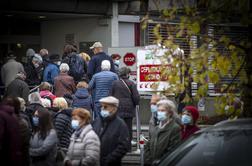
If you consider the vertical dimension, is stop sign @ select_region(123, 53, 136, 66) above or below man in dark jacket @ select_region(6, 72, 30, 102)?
above

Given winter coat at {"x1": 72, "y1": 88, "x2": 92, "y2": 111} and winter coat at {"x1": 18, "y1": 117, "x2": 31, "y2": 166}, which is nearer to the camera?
winter coat at {"x1": 18, "y1": 117, "x2": 31, "y2": 166}

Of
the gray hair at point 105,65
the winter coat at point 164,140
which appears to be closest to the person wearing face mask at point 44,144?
the winter coat at point 164,140

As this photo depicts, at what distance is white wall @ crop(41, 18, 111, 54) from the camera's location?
96.9 ft

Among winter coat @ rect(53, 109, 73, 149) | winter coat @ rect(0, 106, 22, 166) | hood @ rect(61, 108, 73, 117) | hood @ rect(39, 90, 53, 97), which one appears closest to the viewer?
winter coat @ rect(0, 106, 22, 166)

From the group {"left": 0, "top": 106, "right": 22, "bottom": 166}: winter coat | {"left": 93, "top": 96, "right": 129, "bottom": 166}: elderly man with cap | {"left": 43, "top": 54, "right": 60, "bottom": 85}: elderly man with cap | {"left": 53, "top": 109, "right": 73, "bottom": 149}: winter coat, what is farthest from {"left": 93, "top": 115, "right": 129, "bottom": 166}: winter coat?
{"left": 43, "top": 54, "right": 60, "bottom": 85}: elderly man with cap

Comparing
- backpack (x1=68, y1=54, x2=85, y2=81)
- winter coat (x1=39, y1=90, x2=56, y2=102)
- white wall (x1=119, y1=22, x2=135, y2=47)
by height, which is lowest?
winter coat (x1=39, y1=90, x2=56, y2=102)

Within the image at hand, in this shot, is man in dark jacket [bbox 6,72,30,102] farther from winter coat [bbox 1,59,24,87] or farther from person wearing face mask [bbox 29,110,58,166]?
person wearing face mask [bbox 29,110,58,166]

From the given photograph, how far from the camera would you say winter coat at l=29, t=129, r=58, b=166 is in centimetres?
1225

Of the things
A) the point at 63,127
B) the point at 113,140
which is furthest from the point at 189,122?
the point at 63,127

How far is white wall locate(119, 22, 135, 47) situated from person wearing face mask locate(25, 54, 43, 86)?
29.8 ft

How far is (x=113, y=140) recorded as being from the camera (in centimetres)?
1174

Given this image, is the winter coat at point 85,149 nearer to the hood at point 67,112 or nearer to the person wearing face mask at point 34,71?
the hood at point 67,112

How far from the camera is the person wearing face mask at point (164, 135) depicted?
1159 centimetres

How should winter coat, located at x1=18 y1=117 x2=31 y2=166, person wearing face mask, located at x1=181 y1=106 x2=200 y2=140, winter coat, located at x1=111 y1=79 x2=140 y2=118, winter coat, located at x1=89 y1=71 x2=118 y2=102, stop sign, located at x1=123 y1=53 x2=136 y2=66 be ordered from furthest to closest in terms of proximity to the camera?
stop sign, located at x1=123 y1=53 x2=136 y2=66, winter coat, located at x1=89 y1=71 x2=118 y2=102, winter coat, located at x1=111 y1=79 x2=140 y2=118, person wearing face mask, located at x1=181 y1=106 x2=200 y2=140, winter coat, located at x1=18 y1=117 x2=31 y2=166
